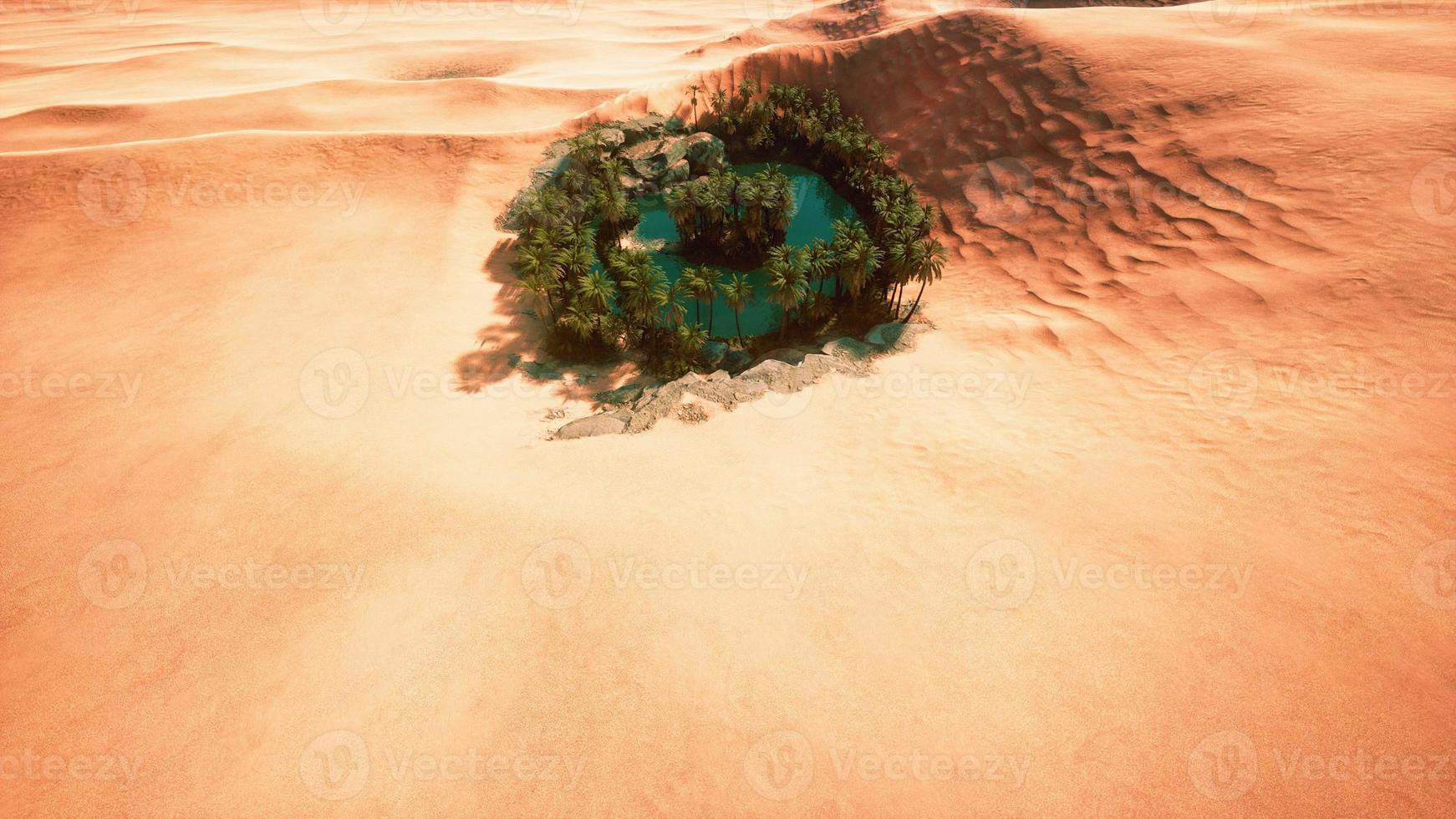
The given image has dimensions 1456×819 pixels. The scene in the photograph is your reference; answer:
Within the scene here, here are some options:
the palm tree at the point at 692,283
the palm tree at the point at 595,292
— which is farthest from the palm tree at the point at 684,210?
the palm tree at the point at 595,292

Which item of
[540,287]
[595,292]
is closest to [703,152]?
[595,292]

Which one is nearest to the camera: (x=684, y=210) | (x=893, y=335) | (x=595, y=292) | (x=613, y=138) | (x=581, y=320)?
(x=595, y=292)

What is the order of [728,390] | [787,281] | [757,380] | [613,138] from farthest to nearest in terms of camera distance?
[613,138]
[787,281]
[757,380]
[728,390]

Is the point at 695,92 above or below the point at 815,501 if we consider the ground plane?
above

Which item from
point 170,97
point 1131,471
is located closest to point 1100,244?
point 1131,471

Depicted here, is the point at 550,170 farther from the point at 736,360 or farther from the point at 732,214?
the point at 736,360

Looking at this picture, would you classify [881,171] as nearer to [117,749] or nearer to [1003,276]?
[1003,276]

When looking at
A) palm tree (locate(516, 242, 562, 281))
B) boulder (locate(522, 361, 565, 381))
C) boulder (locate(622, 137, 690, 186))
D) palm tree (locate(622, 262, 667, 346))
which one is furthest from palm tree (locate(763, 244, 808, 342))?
boulder (locate(622, 137, 690, 186))
